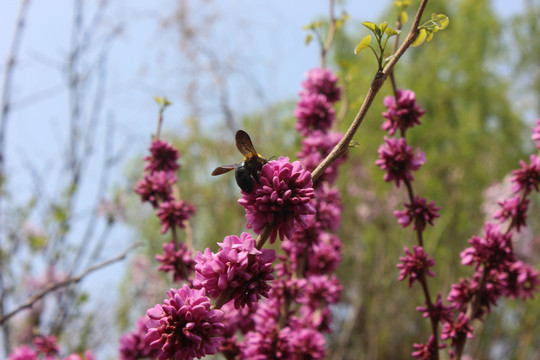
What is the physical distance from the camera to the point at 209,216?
8.24m

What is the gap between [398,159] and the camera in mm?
1327

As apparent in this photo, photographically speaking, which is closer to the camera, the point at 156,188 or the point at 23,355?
the point at 156,188

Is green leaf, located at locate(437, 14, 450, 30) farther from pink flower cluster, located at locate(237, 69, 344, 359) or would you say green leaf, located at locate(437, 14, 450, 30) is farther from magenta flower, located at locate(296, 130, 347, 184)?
magenta flower, located at locate(296, 130, 347, 184)

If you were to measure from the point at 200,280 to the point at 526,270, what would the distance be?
1094 mm

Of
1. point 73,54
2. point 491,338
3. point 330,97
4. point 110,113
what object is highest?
point 73,54

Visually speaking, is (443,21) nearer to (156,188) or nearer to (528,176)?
(528,176)

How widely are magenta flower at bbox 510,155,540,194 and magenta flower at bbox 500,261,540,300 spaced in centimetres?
24

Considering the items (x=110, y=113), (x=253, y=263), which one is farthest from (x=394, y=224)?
(x=253, y=263)

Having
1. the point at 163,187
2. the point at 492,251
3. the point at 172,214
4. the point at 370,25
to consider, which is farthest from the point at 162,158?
the point at 492,251

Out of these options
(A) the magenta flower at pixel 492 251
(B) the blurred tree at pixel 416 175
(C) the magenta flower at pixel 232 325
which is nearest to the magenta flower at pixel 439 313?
(A) the magenta flower at pixel 492 251

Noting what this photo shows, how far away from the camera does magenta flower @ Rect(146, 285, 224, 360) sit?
0.80 meters

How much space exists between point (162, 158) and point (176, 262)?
1.22 feet

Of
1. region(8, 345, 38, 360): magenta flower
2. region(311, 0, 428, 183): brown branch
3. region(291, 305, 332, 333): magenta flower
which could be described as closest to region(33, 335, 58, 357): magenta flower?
region(8, 345, 38, 360): magenta flower

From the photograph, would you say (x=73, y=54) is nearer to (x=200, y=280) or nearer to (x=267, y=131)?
(x=200, y=280)
